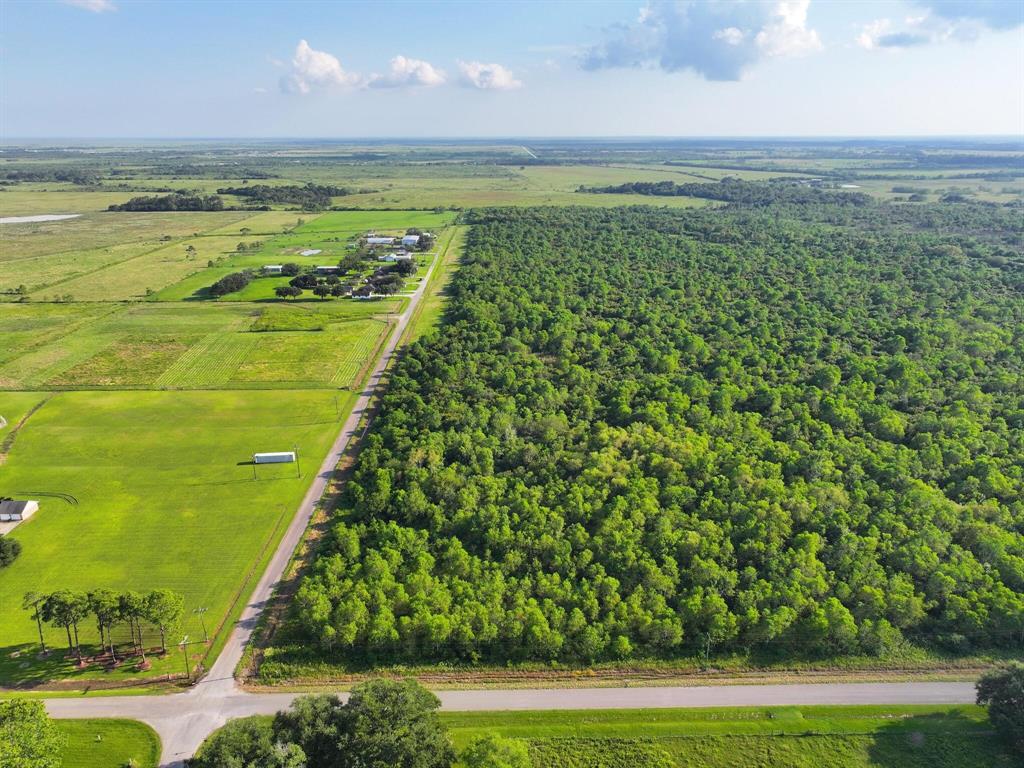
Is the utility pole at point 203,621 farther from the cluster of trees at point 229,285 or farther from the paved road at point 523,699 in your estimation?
the cluster of trees at point 229,285

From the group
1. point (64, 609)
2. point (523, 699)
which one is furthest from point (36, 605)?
point (523, 699)

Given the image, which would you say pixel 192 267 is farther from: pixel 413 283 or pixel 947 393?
pixel 947 393

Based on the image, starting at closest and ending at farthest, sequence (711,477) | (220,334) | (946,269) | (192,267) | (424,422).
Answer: (711,477) → (424,422) → (220,334) → (946,269) → (192,267)

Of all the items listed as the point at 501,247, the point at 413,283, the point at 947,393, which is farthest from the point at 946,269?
the point at 413,283

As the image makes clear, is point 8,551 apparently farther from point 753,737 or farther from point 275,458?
point 753,737

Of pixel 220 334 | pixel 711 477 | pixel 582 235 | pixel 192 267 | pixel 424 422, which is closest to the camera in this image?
pixel 711 477

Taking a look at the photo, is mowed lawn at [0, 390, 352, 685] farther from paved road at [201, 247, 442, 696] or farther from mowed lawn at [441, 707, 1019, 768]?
mowed lawn at [441, 707, 1019, 768]

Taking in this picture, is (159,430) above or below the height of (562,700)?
above
